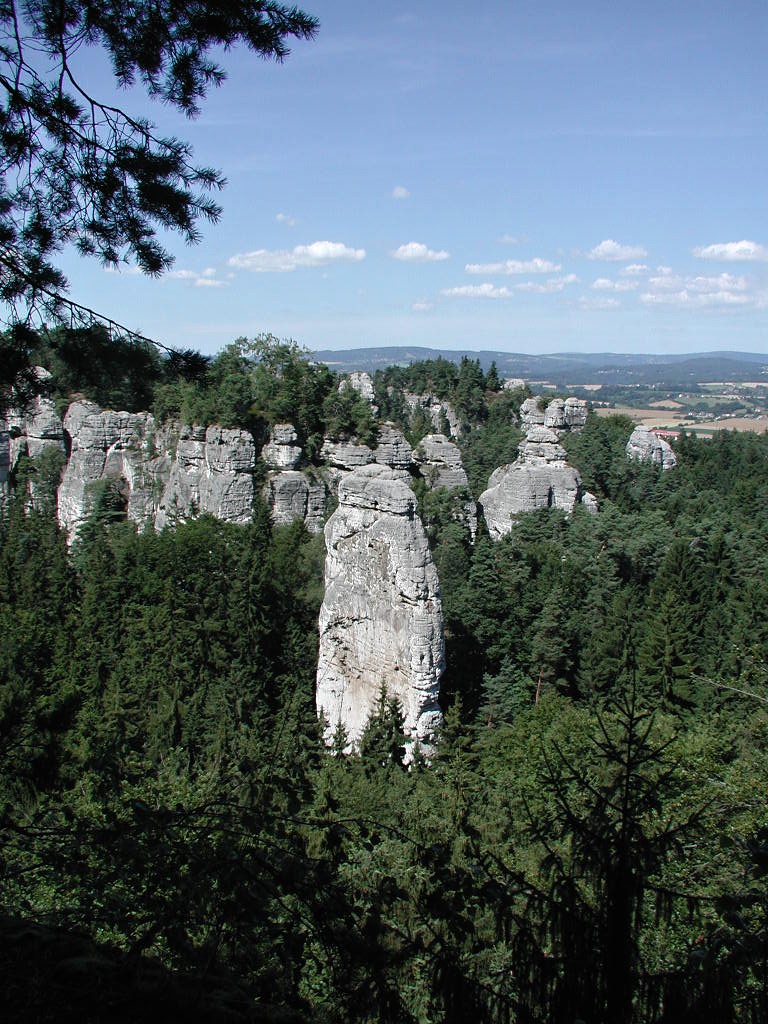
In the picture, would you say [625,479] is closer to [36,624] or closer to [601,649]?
[601,649]

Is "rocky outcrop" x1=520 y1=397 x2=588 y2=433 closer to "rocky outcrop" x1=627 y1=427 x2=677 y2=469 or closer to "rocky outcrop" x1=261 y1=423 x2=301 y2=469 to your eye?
"rocky outcrop" x1=627 y1=427 x2=677 y2=469

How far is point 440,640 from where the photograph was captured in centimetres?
1797

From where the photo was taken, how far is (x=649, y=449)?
59250mm

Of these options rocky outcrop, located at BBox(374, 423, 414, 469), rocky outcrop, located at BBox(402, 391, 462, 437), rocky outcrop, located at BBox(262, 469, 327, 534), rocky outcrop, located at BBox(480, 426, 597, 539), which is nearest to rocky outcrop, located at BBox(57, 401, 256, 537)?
rocky outcrop, located at BBox(262, 469, 327, 534)

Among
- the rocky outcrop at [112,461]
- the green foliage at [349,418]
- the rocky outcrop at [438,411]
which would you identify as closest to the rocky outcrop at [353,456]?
the green foliage at [349,418]

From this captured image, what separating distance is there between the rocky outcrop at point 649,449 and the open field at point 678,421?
79890mm

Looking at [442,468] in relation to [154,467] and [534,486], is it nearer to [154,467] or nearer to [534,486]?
[534,486]

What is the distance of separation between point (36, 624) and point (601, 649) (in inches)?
671

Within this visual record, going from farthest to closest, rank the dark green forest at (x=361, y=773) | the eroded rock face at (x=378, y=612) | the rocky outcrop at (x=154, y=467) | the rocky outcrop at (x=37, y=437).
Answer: the rocky outcrop at (x=37, y=437) → the rocky outcrop at (x=154, y=467) → the eroded rock face at (x=378, y=612) → the dark green forest at (x=361, y=773)

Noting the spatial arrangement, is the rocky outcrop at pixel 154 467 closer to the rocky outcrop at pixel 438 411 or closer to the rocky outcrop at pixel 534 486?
the rocky outcrop at pixel 534 486

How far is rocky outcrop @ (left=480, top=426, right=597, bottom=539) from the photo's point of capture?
4181cm

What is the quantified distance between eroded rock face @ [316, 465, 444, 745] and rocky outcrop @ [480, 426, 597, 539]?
22.8 m

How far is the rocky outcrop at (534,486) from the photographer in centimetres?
4181

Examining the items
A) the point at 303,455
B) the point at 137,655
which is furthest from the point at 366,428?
the point at 137,655
